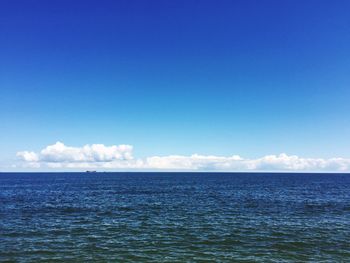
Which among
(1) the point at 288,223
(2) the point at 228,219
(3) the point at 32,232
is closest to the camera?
(3) the point at 32,232

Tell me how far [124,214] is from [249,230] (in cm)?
2126

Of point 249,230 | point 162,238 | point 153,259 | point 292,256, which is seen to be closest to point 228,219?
point 249,230

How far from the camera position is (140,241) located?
29547mm

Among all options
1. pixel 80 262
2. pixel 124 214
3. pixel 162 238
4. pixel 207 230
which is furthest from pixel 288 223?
pixel 80 262

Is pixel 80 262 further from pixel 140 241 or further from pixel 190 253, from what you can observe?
pixel 190 253

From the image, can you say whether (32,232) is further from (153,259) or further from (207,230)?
(207,230)

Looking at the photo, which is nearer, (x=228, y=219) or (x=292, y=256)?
(x=292, y=256)

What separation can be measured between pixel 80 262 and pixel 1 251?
8.67 meters

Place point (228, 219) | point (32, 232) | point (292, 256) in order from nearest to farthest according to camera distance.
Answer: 1. point (292, 256)
2. point (32, 232)
3. point (228, 219)

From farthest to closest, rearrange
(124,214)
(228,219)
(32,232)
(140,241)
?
(124,214), (228,219), (32,232), (140,241)

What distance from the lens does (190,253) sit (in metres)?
25.7

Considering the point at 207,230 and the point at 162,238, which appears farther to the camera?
the point at 207,230

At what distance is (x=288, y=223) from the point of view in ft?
127

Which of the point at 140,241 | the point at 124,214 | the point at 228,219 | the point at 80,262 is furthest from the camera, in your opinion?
the point at 124,214
